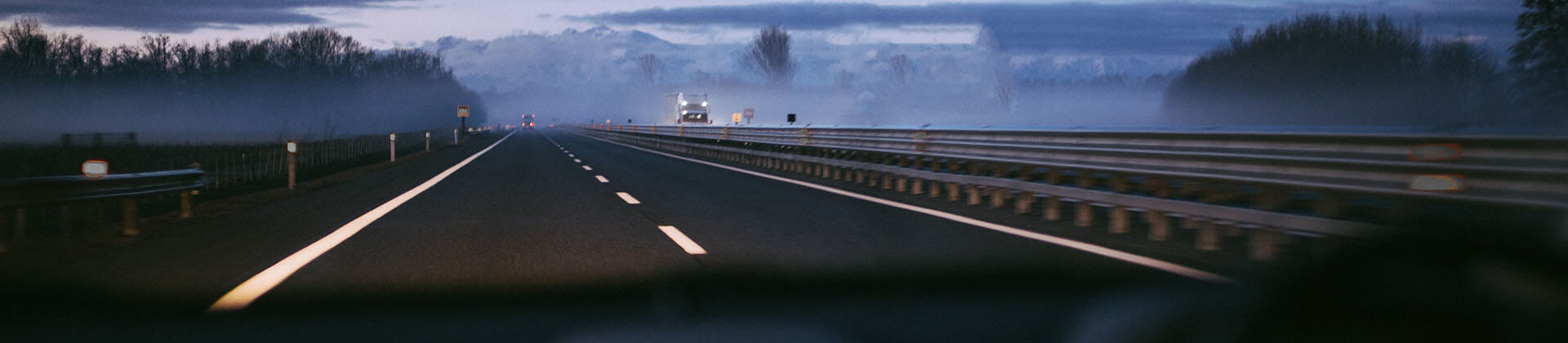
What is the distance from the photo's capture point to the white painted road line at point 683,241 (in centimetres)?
860

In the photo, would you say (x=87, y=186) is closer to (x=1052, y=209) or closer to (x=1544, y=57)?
(x=1052, y=209)

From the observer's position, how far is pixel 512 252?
28.0ft

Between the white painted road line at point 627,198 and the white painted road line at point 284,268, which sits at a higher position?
the white painted road line at point 284,268

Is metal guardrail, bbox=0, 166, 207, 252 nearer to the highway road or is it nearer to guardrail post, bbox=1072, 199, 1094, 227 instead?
the highway road

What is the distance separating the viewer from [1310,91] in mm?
63875

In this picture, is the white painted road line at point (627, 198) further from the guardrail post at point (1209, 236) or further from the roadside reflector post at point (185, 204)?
the guardrail post at point (1209, 236)

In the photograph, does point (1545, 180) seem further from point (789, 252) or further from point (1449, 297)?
point (1449, 297)

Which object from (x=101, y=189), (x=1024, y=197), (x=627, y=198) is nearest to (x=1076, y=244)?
(x=1024, y=197)

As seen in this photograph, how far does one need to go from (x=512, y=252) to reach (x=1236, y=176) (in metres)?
5.93

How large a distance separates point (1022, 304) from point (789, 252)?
285cm

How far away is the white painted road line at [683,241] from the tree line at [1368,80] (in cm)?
3973

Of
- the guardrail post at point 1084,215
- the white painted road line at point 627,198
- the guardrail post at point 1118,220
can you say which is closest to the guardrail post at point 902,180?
the white painted road line at point 627,198

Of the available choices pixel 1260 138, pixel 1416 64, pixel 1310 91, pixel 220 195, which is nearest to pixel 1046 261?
pixel 1260 138

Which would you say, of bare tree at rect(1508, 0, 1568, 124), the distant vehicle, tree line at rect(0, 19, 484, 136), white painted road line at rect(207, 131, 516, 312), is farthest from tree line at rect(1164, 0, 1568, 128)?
tree line at rect(0, 19, 484, 136)
